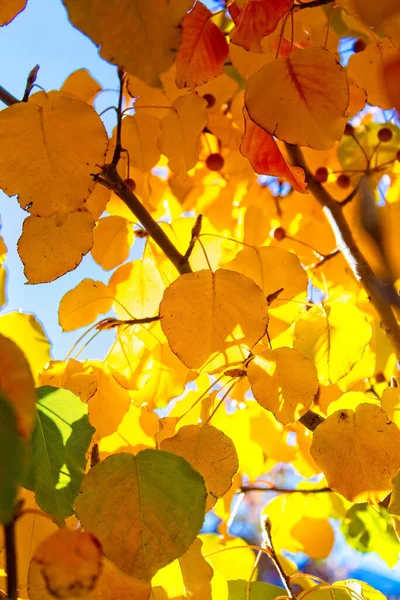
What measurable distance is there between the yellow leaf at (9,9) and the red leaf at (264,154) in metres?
0.21

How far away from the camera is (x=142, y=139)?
84 cm

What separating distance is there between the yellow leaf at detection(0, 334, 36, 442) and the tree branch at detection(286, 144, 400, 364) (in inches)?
19.1

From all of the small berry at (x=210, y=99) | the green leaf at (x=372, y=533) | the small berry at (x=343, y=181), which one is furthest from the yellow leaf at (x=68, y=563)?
the small berry at (x=343, y=181)

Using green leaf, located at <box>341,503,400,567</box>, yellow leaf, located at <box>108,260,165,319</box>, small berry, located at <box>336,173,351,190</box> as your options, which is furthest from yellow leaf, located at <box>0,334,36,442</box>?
small berry, located at <box>336,173,351,190</box>

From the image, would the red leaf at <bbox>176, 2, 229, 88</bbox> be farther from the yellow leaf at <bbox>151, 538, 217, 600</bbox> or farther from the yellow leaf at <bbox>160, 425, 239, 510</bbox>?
the yellow leaf at <bbox>151, 538, 217, 600</bbox>

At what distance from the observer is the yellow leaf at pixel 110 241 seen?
82cm

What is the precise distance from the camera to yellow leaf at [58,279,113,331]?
0.75 meters

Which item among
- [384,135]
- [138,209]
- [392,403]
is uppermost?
[384,135]

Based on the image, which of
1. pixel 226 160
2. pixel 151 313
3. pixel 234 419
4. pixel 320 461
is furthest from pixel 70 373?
pixel 226 160

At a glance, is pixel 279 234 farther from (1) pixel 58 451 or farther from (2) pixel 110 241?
(1) pixel 58 451

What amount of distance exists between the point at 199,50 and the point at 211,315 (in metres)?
0.24

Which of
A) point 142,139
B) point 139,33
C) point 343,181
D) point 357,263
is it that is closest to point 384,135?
point 343,181

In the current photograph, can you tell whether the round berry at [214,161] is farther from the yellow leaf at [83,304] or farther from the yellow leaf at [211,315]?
the yellow leaf at [211,315]

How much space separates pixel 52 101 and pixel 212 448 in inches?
12.0
